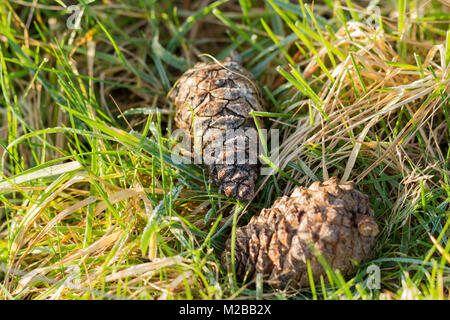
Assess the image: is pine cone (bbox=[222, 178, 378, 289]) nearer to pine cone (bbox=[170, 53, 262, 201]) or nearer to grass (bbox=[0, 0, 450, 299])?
grass (bbox=[0, 0, 450, 299])

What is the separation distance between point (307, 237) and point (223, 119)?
49cm

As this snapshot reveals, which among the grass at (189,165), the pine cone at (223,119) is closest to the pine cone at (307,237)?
the grass at (189,165)

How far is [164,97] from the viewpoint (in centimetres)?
180

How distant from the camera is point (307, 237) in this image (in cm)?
115

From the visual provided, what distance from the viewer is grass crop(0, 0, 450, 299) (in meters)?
1.22

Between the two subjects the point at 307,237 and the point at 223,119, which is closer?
the point at 307,237

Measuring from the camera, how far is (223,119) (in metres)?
1.43

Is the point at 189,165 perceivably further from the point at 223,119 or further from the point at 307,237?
the point at 307,237

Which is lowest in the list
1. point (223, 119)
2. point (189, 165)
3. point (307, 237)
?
point (307, 237)

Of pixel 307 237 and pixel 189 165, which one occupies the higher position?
pixel 189 165

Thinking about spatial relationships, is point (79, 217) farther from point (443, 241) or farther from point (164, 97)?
point (443, 241)

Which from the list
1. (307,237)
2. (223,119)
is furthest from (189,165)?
(307,237)
